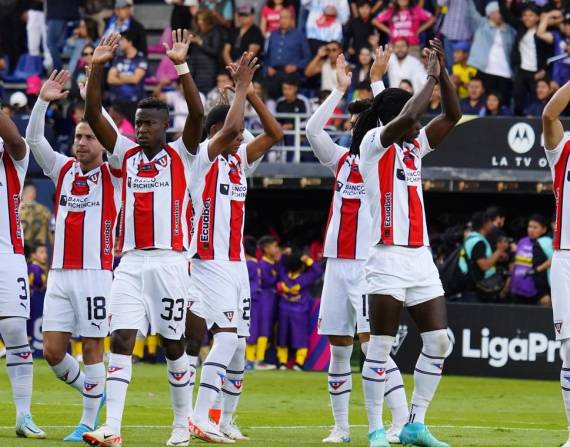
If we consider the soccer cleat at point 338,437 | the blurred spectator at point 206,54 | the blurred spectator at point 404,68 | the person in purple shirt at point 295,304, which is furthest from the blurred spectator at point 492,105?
the soccer cleat at point 338,437

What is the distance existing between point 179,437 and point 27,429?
137 cm

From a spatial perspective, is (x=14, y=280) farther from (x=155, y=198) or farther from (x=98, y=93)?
(x=98, y=93)

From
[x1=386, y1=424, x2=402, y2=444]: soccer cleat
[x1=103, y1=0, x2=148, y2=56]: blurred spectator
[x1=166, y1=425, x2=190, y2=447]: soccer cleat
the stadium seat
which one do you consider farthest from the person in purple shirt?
[x1=166, y1=425, x2=190, y2=447]: soccer cleat

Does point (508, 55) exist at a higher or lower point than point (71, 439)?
higher

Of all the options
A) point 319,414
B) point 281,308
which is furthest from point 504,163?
point 319,414

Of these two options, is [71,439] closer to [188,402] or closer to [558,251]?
[188,402]

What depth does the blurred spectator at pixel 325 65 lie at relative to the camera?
24766mm

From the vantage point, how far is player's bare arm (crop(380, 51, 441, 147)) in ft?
34.6

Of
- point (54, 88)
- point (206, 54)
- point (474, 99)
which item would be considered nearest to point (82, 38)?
point (206, 54)

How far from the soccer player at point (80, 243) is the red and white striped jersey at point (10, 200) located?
0.70ft

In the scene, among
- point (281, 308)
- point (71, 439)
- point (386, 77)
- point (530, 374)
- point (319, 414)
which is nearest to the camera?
point (71, 439)

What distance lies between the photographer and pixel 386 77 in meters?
24.0

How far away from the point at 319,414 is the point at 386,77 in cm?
1000

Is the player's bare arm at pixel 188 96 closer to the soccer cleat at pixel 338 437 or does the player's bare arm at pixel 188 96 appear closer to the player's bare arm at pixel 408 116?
the player's bare arm at pixel 408 116
